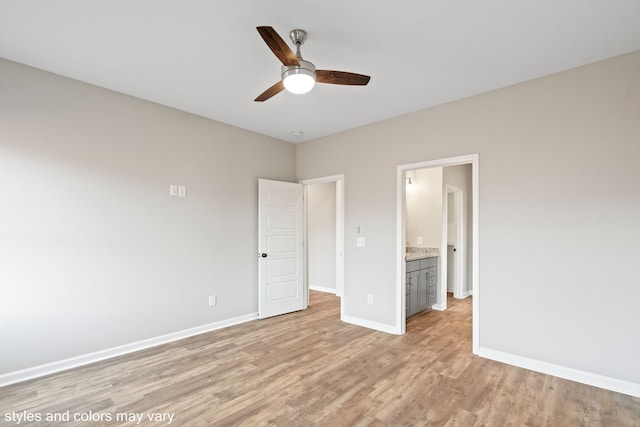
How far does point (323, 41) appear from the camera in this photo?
7.72ft

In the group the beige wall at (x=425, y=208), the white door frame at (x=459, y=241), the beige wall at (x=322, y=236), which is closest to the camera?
the beige wall at (x=425, y=208)

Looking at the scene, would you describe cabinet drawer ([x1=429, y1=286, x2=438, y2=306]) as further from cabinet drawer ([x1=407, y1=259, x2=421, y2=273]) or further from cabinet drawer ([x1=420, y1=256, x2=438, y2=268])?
cabinet drawer ([x1=407, y1=259, x2=421, y2=273])

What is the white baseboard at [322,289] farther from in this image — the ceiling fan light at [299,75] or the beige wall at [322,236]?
the ceiling fan light at [299,75]

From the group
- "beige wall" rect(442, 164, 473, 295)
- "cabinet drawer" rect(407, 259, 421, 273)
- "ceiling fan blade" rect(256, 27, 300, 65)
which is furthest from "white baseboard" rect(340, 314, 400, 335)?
"ceiling fan blade" rect(256, 27, 300, 65)

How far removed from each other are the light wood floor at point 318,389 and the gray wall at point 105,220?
1.32 feet

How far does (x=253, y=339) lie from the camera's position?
3.66 m

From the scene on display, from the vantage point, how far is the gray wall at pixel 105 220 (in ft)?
8.79

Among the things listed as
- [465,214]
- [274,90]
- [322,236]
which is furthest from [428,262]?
[274,90]

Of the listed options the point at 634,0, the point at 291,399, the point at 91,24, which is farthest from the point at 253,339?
the point at 634,0

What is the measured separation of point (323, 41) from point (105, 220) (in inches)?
109

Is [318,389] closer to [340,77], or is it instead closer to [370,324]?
[370,324]

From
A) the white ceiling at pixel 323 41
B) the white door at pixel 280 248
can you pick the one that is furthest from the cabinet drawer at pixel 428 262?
the white ceiling at pixel 323 41

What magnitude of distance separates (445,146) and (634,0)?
1790mm

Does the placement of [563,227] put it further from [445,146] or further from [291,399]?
[291,399]
